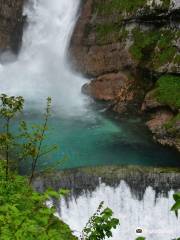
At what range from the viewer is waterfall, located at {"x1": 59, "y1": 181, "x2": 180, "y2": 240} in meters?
19.5

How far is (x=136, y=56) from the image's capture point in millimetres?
29094

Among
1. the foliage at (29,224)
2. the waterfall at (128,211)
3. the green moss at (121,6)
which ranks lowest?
the foliage at (29,224)

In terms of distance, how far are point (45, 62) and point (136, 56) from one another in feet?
25.1

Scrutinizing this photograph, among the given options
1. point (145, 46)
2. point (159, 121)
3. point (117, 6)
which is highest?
point (117, 6)

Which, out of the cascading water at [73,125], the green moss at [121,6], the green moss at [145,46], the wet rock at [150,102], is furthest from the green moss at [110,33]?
the wet rock at [150,102]

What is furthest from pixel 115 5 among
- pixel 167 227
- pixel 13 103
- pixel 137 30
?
pixel 13 103

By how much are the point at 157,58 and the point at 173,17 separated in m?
2.65

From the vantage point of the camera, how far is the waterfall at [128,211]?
64.1ft

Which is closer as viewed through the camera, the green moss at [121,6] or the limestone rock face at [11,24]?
the green moss at [121,6]

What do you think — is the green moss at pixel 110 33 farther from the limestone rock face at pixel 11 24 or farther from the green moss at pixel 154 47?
the limestone rock face at pixel 11 24

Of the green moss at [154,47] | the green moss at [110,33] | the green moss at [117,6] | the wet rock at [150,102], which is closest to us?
the wet rock at [150,102]

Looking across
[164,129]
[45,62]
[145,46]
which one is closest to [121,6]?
[145,46]

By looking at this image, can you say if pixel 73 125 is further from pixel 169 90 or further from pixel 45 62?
pixel 45 62

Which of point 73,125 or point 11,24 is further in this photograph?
point 11,24
